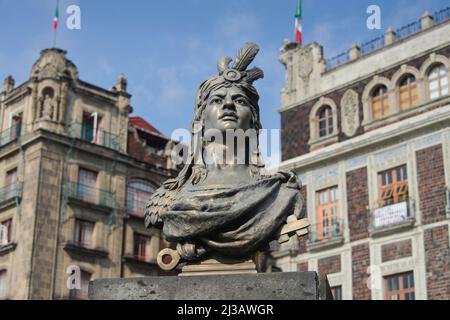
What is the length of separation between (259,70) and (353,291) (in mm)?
21920

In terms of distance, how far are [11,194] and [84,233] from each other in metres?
3.66

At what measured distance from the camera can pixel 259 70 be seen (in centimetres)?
804

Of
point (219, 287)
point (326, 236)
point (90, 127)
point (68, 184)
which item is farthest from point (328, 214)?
point (219, 287)

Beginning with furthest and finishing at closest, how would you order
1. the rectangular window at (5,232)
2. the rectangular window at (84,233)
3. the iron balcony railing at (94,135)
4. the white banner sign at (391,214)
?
the iron balcony railing at (94,135) → the rectangular window at (84,233) → the rectangular window at (5,232) → the white banner sign at (391,214)

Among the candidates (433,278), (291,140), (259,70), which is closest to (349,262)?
(433,278)

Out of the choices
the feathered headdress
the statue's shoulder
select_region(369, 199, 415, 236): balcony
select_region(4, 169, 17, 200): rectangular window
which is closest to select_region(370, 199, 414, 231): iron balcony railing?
select_region(369, 199, 415, 236): balcony

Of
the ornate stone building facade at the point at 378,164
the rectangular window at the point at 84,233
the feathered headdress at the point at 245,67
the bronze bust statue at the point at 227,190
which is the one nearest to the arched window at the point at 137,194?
the rectangular window at the point at 84,233

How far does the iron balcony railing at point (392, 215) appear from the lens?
28.0 meters

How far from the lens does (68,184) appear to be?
123 ft

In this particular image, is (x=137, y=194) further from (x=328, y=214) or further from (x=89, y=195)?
(x=328, y=214)

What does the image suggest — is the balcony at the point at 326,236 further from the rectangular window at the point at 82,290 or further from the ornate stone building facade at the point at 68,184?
the rectangular window at the point at 82,290

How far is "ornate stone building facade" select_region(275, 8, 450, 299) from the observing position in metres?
27.6

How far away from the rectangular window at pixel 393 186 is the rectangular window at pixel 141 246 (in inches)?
553

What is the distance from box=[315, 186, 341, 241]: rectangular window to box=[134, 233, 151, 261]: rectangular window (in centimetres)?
1122
